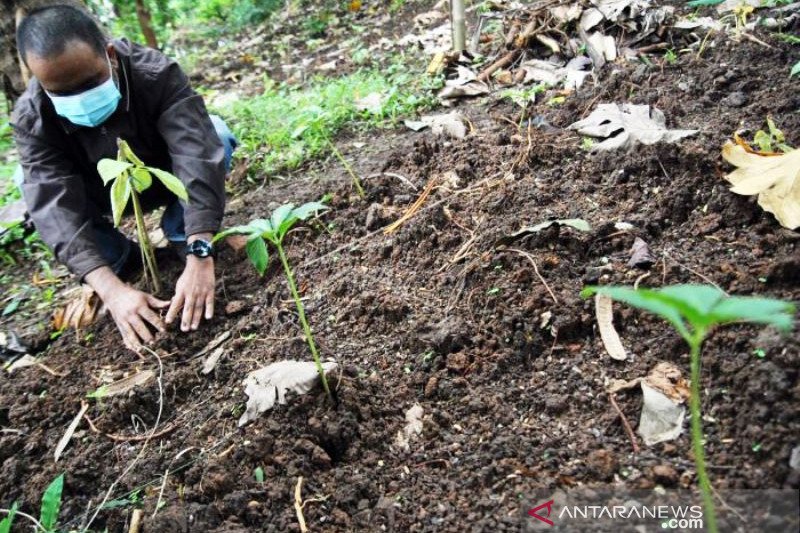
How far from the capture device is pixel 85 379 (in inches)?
82.4

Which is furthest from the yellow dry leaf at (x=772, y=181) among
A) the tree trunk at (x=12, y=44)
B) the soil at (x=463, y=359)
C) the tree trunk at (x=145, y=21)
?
the tree trunk at (x=145, y=21)

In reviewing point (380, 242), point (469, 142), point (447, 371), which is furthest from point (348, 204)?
point (447, 371)

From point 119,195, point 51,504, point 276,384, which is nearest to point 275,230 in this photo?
point 276,384

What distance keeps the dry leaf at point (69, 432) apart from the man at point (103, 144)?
27 centimetres

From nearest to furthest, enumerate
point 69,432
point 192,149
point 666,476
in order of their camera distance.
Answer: point 666,476
point 69,432
point 192,149

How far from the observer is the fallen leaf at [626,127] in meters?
2.19

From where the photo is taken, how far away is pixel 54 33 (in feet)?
6.86

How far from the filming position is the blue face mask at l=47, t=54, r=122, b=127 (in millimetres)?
2213

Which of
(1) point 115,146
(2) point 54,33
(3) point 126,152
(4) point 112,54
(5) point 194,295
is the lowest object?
(5) point 194,295

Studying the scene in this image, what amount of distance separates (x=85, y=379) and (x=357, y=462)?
1.15m

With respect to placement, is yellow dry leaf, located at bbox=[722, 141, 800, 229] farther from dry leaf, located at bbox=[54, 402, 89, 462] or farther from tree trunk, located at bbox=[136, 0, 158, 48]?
tree trunk, located at bbox=[136, 0, 158, 48]

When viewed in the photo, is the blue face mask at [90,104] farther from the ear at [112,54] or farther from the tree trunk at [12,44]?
the tree trunk at [12,44]

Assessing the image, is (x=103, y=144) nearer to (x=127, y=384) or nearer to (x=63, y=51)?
(x=63, y=51)

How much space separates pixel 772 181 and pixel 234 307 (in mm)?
1771
